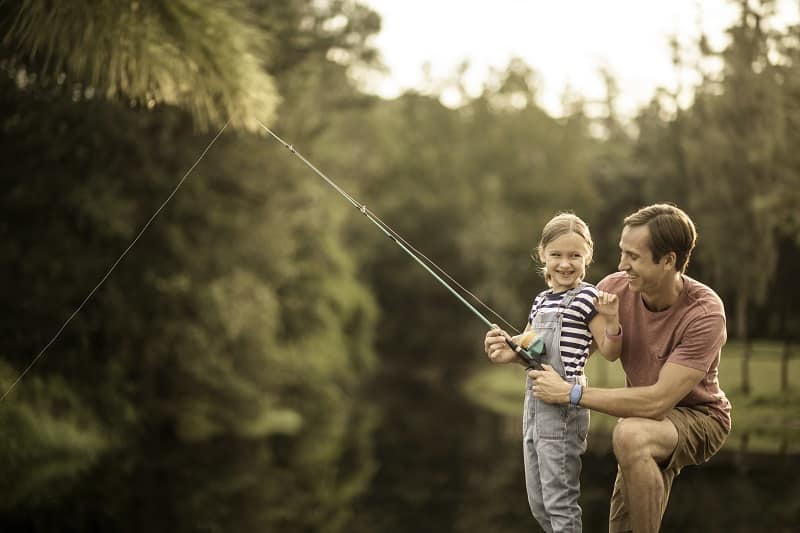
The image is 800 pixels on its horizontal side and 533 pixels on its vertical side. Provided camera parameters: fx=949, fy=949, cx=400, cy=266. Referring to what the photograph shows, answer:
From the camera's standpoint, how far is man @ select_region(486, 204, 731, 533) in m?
4.40

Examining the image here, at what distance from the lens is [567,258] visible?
4.61 m

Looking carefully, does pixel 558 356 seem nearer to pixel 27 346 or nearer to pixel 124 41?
pixel 124 41

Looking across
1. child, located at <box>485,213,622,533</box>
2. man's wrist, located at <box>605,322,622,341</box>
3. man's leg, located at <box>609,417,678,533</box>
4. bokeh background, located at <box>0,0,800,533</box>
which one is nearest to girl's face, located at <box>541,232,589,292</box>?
child, located at <box>485,213,622,533</box>

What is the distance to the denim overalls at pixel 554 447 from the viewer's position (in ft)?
14.6

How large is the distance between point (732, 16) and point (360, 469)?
8241 mm

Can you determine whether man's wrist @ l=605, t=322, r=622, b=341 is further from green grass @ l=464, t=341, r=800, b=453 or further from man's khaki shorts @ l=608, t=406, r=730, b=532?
green grass @ l=464, t=341, r=800, b=453

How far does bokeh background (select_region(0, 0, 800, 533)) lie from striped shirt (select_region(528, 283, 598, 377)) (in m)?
4.73

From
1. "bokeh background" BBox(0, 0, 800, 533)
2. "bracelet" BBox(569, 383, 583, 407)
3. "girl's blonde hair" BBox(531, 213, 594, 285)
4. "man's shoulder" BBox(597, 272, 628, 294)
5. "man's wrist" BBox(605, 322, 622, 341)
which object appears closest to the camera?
"bracelet" BBox(569, 383, 583, 407)

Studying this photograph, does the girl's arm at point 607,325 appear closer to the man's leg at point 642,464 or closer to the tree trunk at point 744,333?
the man's leg at point 642,464

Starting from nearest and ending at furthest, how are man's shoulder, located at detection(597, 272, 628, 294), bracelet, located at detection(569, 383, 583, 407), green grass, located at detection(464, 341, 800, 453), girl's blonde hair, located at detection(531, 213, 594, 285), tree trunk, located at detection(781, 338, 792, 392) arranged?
bracelet, located at detection(569, 383, 583, 407) < girl's blonde hair, located at detection(531, 213, 594, 285) < man's shoulder, located at detection(597, 272, 628, 294) < green grass, located at detection(464, 341, 800, 453) < tree trunk, located at detection(781, 338, 792, 392)

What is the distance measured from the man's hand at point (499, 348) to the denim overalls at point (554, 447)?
0.15m

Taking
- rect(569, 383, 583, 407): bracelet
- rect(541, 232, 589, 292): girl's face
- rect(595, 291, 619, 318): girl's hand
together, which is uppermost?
rect(541, 232, 589, 292): girl's face

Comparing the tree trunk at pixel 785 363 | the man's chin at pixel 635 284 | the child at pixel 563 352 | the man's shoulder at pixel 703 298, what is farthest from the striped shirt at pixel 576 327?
the tree trunk at pixel 785 363

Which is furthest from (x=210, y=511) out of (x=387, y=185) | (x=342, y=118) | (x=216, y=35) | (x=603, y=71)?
(x=387, y=185)
